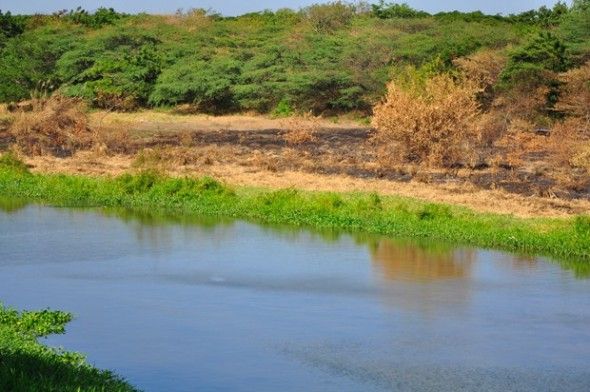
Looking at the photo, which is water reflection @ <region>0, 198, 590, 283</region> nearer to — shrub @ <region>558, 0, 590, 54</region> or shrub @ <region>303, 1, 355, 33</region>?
shrub @ <region>558, 0, 590, 54</region>

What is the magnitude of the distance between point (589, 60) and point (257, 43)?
47.2 feet

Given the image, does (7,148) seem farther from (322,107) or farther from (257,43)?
(257,43)

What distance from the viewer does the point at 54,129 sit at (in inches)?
1362

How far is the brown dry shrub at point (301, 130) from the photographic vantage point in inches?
1436

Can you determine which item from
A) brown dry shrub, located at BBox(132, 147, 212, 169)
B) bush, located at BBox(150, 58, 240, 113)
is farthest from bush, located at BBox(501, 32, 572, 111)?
brown dry shrub, located at BBox(132, 147, 212, 169)

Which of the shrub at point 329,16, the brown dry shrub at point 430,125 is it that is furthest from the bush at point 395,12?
the brown dry shrub at point 430,125

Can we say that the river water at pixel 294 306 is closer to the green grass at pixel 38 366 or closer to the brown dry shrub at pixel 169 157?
the green grass at pixel 38 366

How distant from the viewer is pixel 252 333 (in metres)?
15.0

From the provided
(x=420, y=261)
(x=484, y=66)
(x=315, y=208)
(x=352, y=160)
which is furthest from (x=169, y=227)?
(x=484, y=66)

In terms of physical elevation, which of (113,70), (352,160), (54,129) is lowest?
(352,160)

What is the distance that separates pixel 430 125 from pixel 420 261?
33.1ft

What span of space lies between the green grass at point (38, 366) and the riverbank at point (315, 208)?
9.04 m

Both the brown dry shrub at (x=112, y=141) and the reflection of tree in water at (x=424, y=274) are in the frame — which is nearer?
the reflection of tree in water at (x=424, y=274)

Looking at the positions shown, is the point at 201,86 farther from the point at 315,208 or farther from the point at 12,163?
the point at 315,208
